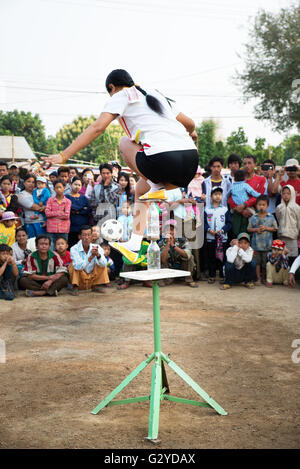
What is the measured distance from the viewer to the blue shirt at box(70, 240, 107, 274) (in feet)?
22.7

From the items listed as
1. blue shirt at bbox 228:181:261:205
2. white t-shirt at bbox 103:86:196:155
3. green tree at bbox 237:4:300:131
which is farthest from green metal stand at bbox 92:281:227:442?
green tree at bbox 237:4:300:131

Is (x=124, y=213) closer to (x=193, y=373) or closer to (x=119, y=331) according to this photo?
(x=119, y=331)

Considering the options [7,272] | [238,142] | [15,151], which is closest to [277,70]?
[238,142]

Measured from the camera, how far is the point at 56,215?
7328mm

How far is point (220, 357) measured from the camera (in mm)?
4129

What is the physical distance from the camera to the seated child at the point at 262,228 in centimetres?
734

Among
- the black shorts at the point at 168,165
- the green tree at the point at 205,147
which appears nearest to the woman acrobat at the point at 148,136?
the black shorts at the point at 168,165

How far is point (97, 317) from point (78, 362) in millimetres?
1616

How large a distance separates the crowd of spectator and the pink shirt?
0.01 m

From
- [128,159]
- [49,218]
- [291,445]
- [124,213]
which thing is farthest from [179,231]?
[291,445]

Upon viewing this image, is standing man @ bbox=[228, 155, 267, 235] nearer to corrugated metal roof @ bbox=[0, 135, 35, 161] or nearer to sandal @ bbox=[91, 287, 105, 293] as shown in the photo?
sandal @ bbox=[91, 287, 105, 293]

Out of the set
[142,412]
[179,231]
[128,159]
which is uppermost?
[128,159]

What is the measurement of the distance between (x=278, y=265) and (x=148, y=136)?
16.0ft

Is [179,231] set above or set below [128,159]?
below
